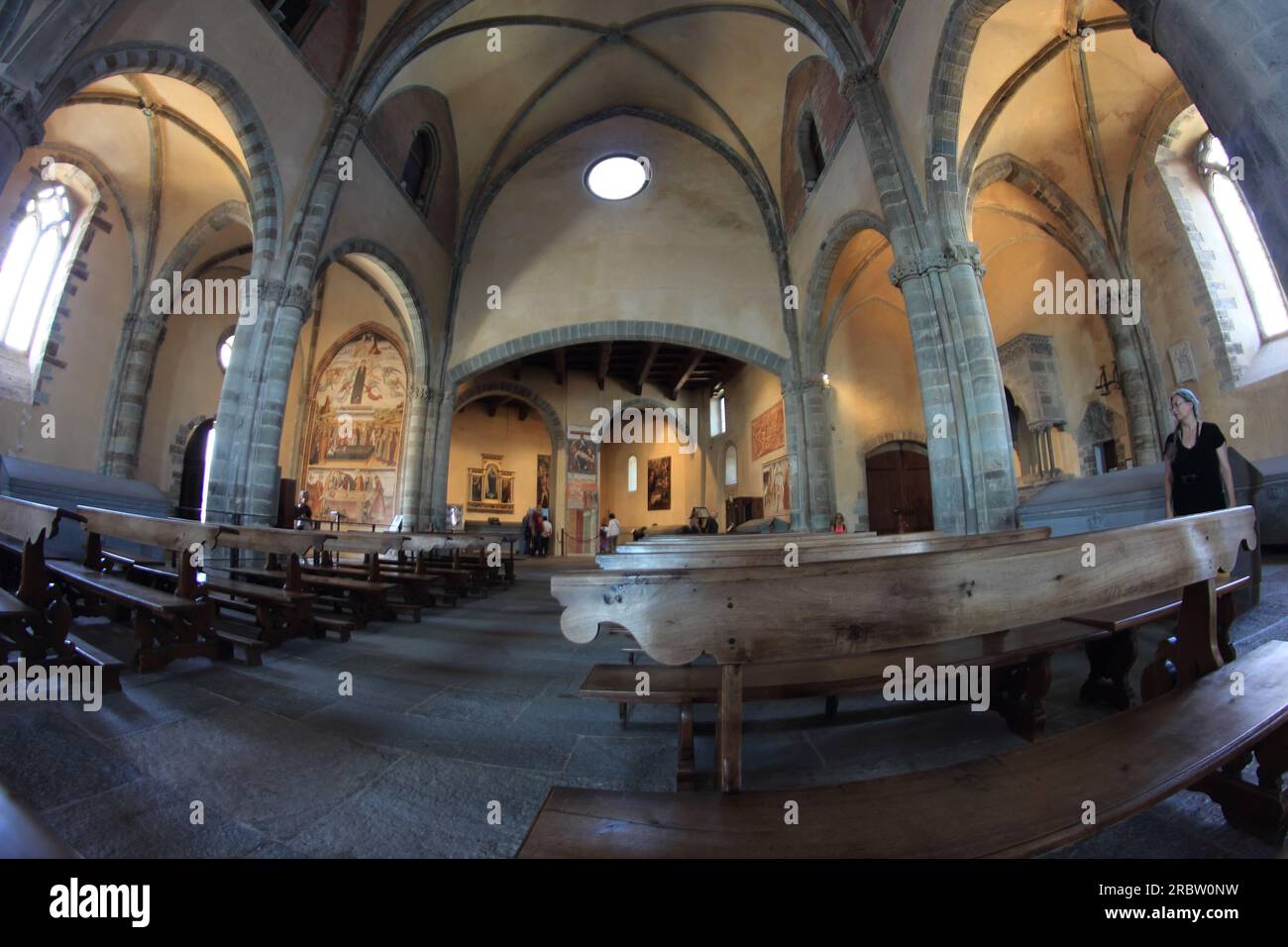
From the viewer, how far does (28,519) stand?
101 inches

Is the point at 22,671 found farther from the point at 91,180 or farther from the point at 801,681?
the point at 91,180

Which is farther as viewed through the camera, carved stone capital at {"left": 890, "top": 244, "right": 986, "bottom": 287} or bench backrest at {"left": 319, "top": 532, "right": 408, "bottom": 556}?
carved stone capital at {"left": 890, "top": 244, "right": 986, "bottom": 287}

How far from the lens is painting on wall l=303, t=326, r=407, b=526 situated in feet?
42.0

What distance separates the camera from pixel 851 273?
1016 centimetres

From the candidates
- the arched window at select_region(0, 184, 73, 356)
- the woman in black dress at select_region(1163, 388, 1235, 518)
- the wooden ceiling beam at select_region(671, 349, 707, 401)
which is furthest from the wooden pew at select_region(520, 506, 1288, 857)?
the wooden ceiling beam at select_region(671, 349, 707, 401)

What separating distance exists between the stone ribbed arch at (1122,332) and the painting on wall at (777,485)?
590 cm

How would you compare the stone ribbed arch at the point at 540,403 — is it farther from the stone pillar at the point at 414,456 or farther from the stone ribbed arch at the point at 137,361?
the stone ribbed arch at the point at 137,361

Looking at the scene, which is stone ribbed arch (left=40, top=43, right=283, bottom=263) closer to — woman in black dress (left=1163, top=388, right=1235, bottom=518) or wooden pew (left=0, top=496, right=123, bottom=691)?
wooden pew (left=0, top=496, right=123, bottom=691)

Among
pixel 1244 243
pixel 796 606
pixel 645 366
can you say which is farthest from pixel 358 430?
pixel 1244 243

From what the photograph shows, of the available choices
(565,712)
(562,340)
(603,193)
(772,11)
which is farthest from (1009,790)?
(603,193)

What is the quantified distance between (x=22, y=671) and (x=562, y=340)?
376 inches

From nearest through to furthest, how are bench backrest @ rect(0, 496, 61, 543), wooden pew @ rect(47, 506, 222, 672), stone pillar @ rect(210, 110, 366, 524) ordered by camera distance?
1. wooden pew @ rect(47, 506, 222, 672)
2. bench backrest @ rect(0, 496, 61, 543)
3. stone pillar @ rect(210, 110, 366, 524)

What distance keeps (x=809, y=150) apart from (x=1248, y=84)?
28.4ft

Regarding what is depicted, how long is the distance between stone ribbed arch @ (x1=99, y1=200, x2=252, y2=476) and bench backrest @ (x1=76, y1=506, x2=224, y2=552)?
8874 mm
